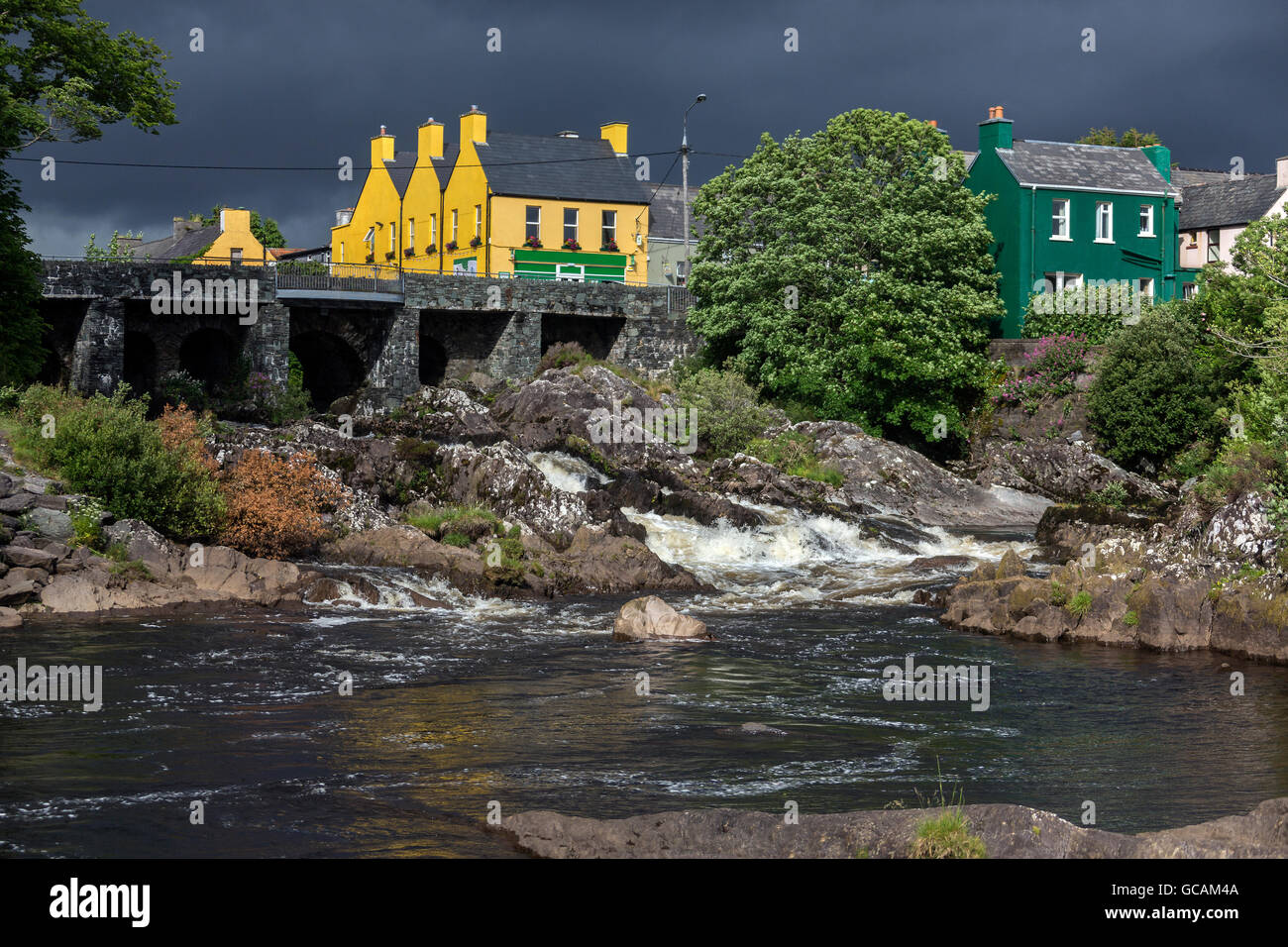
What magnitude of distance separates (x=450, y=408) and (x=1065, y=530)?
2212cm

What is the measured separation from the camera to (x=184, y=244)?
81.9m

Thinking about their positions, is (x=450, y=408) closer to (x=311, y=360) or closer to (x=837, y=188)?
(x=311, y=360)

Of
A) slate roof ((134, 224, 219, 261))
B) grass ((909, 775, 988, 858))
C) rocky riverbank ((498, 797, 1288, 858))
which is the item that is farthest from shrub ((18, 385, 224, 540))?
slate roof ((134, 224, 219, 261))

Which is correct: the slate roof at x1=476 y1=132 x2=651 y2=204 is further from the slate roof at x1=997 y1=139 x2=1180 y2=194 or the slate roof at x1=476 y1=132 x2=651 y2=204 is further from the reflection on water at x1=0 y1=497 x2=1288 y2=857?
the reflection on water at x1=0 y1=497 x2=1288 y2=857

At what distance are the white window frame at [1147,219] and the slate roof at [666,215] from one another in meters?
21.1

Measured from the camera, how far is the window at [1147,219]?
189 ft

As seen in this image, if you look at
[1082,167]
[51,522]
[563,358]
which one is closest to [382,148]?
[563,358]

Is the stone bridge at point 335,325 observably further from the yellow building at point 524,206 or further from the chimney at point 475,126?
the chimney at point 475,126

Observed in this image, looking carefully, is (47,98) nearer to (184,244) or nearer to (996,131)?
(996,131)

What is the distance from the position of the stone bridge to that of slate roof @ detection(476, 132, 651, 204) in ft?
24.9

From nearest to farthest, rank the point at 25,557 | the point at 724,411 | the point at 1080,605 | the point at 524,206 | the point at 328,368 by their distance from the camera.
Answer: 1. the point at 1080,605
2. the point at 25,557
3. the point at 724,411
4. the point at 328,368
5. the point at 524,206

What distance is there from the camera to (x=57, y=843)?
12.0 m

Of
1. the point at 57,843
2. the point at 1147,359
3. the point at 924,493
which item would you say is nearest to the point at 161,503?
the point at 57,843

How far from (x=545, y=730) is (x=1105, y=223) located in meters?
47.2
